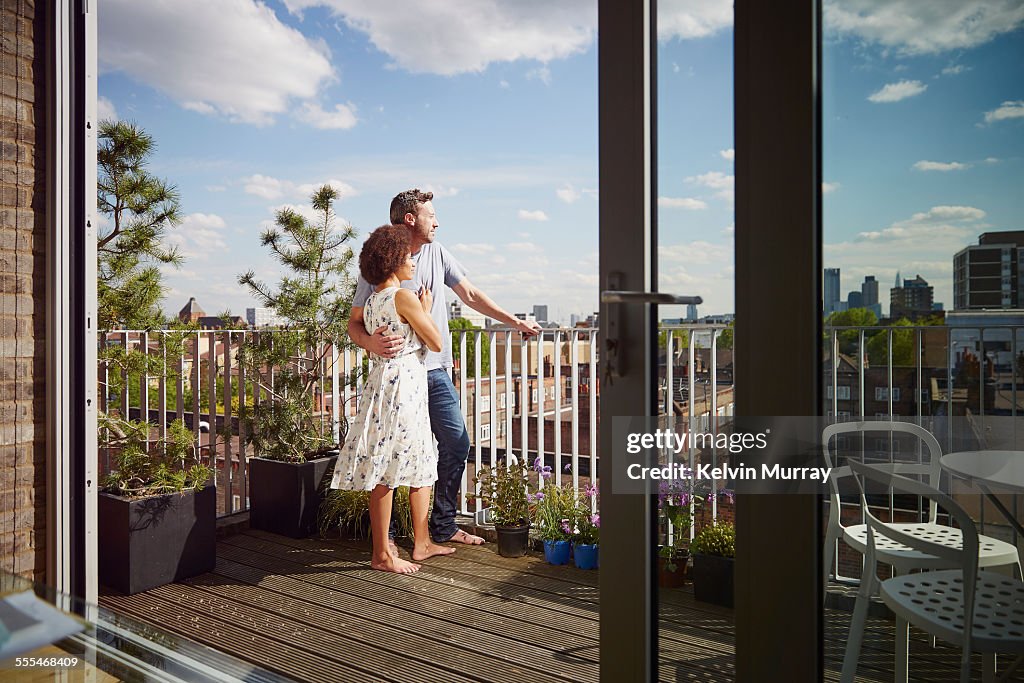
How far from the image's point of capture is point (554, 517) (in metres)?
3.60

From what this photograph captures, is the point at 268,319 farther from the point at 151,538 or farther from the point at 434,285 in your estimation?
the point at 151,538

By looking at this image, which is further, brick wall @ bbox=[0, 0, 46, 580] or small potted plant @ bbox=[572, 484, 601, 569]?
small potted plant @ bbox=[572, 484, 601, 569]

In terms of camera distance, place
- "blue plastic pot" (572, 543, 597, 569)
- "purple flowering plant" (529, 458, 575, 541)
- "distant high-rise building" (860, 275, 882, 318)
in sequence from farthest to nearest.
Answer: "purple flowering plant" (529, 458, 575, 541) < "blue plastic pot" (572, 543, 597, 569) < "distant high-rise building" (860, 275, 882, 318)

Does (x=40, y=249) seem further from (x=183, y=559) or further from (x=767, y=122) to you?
(x=767, y=122)

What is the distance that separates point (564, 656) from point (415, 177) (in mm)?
6861

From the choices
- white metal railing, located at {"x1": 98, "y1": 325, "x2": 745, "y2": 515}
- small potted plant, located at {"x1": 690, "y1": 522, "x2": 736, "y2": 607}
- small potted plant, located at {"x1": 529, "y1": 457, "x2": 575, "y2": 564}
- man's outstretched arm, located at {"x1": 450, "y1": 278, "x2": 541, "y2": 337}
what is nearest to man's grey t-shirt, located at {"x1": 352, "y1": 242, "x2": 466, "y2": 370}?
man's outstretched arm, located at {"x1": 450, "y1": 278, "x2": 541, "y2": 337}

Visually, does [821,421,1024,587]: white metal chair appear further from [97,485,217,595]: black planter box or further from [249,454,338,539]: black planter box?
[249,454,338,539]: black planter box

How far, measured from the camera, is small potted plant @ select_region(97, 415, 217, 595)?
10.0ft

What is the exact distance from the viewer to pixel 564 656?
8.20 feet

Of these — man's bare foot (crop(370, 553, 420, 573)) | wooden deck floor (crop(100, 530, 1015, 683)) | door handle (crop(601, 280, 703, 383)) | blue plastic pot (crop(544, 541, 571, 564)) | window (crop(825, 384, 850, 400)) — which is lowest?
wooden deck floor (crop(100, 530, 1015, 683))

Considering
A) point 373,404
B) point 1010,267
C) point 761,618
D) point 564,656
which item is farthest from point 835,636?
point 373,404

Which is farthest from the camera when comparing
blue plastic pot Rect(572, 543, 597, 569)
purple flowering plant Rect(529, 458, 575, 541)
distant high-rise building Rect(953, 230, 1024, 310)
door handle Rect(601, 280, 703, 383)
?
purple flowering plant Rect(529, 458, 575, 541)

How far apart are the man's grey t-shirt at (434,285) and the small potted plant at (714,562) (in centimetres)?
260

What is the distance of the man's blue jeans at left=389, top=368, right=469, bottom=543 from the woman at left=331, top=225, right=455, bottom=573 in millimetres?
229
